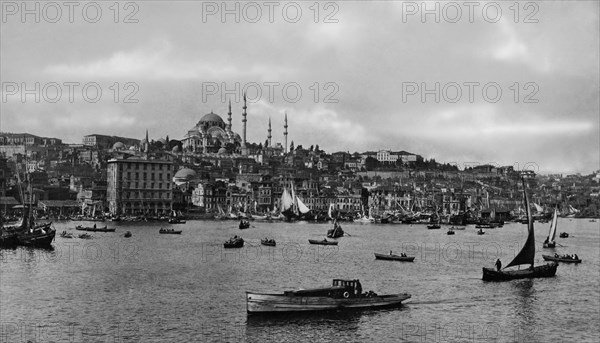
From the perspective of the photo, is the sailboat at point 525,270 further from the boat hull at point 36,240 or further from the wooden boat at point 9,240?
the wooden boat at point 9,240

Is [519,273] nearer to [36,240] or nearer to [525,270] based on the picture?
[525,270]

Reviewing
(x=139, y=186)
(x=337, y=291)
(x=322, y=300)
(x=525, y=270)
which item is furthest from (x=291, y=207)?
(x=322, y=300)

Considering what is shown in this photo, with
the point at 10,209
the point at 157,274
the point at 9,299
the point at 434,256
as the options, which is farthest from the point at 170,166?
the point at 9,299

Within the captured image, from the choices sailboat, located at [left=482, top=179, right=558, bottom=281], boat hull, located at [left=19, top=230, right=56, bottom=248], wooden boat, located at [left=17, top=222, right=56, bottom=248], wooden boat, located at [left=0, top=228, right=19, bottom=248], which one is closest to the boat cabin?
sailboat, located at [left=482, top=179, right=558, bottom=281]

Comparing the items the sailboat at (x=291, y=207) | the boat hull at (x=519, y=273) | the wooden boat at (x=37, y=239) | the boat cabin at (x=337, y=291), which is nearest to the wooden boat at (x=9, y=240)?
the wooden boat at (x=37, y=239)

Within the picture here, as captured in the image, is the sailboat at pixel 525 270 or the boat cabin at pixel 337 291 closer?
the boat cabin at pixel 337 291

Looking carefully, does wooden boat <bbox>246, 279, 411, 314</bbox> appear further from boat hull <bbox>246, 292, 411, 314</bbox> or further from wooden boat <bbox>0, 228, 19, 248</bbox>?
wooden boat <bbox>0, 228, 19, 248</bbox>
